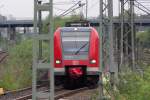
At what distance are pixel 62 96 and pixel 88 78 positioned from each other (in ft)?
11.0

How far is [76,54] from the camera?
22.7 meters

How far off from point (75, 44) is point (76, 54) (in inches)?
18.6

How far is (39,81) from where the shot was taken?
2612 cm

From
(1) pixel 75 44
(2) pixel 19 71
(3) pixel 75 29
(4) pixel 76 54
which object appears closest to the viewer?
(4) pixel 76 54

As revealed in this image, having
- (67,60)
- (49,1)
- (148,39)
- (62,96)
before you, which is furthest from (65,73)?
(148,39)

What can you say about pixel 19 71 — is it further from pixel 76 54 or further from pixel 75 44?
pixel 76 54

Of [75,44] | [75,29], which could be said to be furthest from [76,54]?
[75,29]

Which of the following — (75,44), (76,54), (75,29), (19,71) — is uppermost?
(75,29)

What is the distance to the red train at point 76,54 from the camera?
73.8 ft

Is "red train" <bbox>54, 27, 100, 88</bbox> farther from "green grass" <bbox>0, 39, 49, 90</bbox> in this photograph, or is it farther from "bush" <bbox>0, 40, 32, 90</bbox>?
"bush" <bbox>0, 40, 32, 90</bbox>

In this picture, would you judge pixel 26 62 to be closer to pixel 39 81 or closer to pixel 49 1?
pixel 39 81

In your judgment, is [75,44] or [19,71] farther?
[19,71]

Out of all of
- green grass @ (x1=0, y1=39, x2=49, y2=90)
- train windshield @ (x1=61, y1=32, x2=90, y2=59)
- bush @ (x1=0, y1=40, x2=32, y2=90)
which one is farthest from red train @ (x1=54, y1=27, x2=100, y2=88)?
→ bush @ (x1=0, y1=40, x2=32, y2=90)

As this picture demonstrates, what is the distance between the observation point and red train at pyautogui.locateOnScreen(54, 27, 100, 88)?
22.5m
